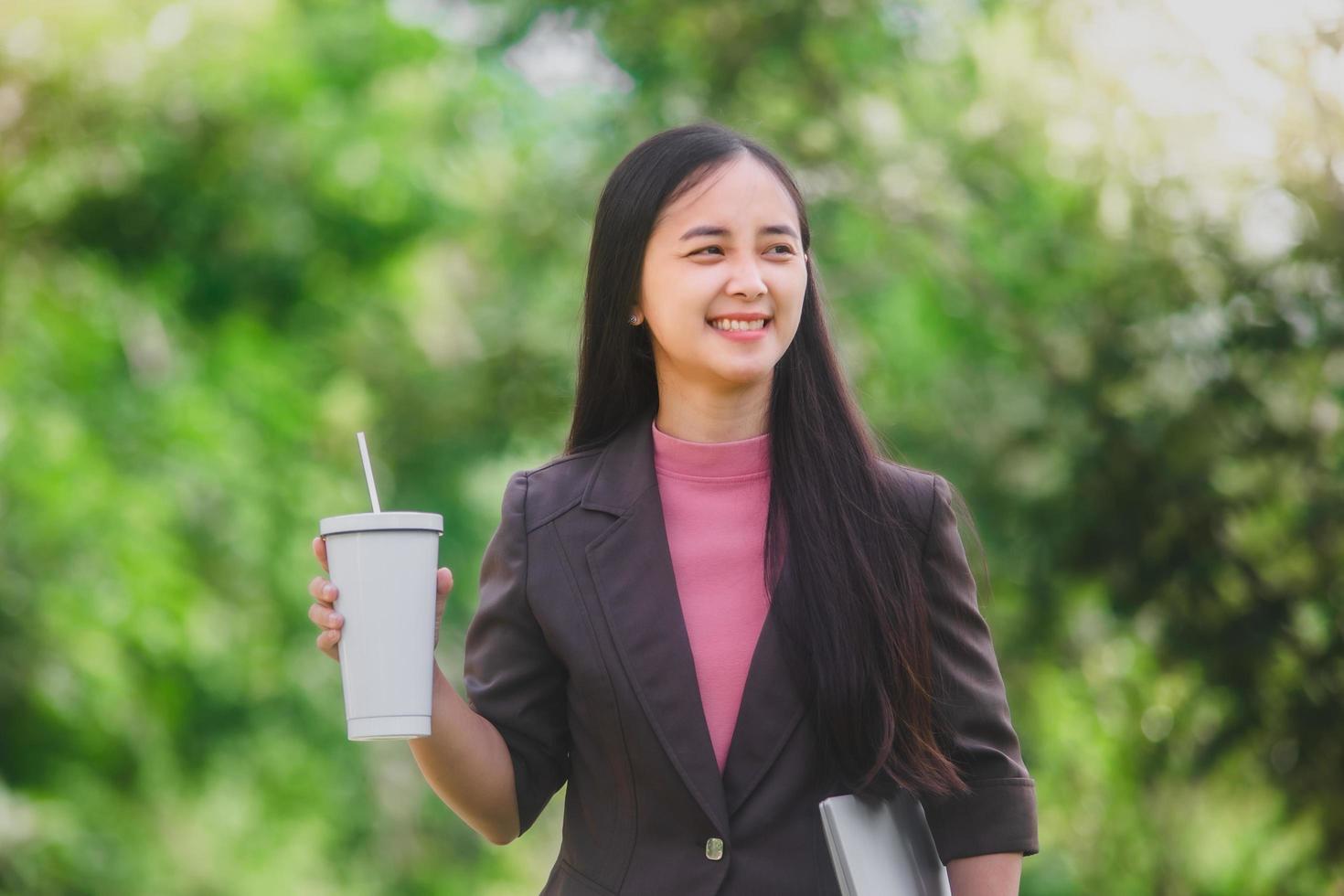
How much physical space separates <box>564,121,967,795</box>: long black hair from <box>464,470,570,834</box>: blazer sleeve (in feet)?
0.96

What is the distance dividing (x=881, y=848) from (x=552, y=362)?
22.4 feet

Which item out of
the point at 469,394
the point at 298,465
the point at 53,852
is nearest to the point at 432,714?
A: the point at 469,394

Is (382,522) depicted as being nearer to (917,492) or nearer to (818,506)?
(818,506)

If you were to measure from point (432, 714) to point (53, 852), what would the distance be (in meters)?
7.77

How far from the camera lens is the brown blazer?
7.36 ft

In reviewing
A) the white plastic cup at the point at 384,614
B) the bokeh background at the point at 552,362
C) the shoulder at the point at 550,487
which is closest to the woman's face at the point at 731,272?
the shoulder at the point at 550,487

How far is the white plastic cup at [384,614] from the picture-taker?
214cm

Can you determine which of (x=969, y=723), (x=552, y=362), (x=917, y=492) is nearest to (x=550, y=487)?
(x=917, y=492)

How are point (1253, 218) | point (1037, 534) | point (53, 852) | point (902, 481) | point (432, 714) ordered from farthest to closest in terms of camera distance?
point (53, 852)
point (1037, 534)
point (1253, 218)
point (902, 481)
point (432, 714)

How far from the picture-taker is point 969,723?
2.31 meters

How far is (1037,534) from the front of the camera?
7.29 meters

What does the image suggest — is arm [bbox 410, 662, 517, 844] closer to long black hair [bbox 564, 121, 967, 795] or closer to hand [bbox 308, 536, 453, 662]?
hand [bbox 308, 536, 453, 662]

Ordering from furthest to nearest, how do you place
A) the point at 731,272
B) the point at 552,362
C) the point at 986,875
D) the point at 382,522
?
the point at 552,362 → the point at 731,272 → the point at 986,875 → the point at 382,522

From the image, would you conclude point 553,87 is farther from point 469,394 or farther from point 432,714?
point 432,714
